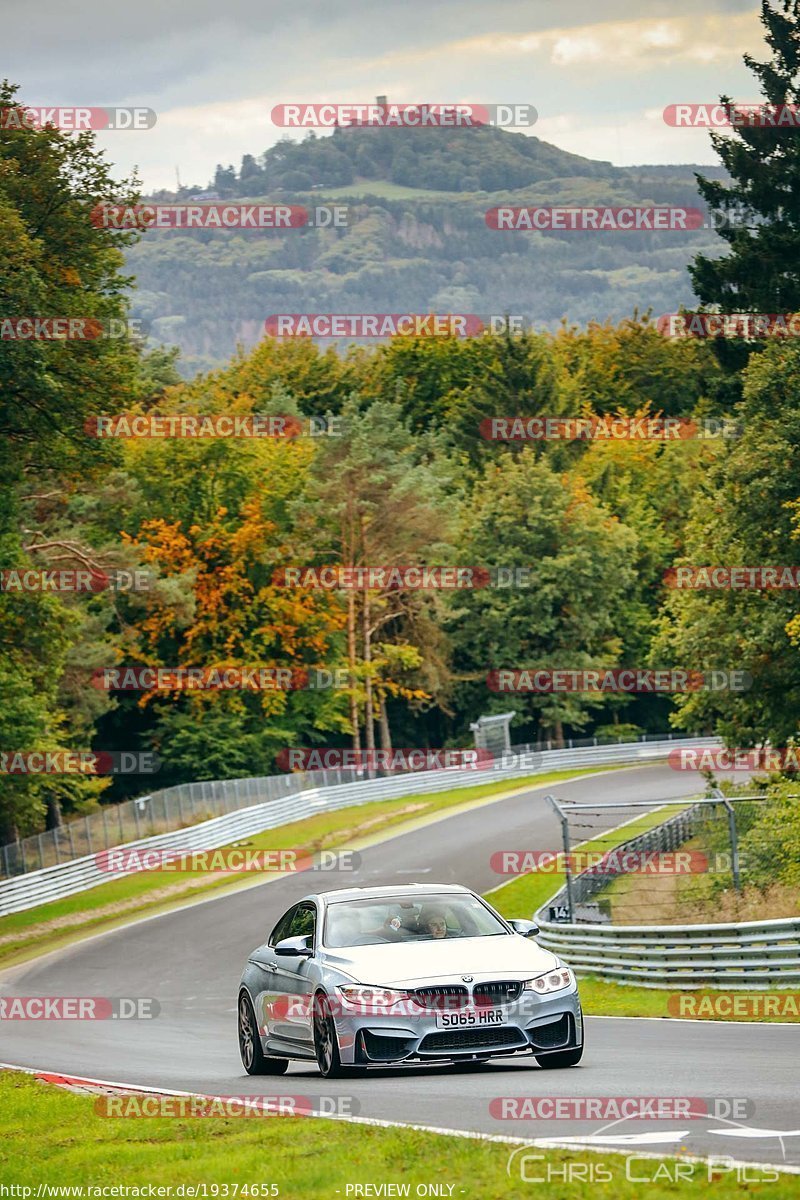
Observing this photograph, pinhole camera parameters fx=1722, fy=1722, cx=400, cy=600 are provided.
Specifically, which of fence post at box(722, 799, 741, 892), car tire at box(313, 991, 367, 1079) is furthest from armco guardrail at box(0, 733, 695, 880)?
car tire at box(313, 991, 367, 1079)

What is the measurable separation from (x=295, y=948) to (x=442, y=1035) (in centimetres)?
163

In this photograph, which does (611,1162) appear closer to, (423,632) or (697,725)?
(697,725)

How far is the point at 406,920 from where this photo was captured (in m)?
13.1

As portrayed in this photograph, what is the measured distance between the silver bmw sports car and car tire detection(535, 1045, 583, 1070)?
1cm

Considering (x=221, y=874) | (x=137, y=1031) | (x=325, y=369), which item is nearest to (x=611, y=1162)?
(x=137, y=1031)

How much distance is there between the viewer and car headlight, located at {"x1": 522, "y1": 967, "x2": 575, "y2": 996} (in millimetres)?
11984

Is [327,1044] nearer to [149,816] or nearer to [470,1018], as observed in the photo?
[470,1018]

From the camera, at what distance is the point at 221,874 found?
1916 inches

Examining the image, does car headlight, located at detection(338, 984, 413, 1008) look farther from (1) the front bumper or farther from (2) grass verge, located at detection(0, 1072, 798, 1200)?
(2) grass verge, located at detection(0, 1072, 798, 1200)

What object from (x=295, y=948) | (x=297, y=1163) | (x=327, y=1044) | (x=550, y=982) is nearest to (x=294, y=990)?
(x=295, y=948)

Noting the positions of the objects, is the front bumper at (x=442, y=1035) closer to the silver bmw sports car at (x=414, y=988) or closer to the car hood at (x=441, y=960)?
the silver bmw sports car at (x=414, y=988)

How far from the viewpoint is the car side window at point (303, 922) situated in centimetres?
1341

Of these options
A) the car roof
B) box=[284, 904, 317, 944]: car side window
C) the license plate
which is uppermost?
the car roof

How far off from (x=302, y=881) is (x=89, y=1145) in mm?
35061
